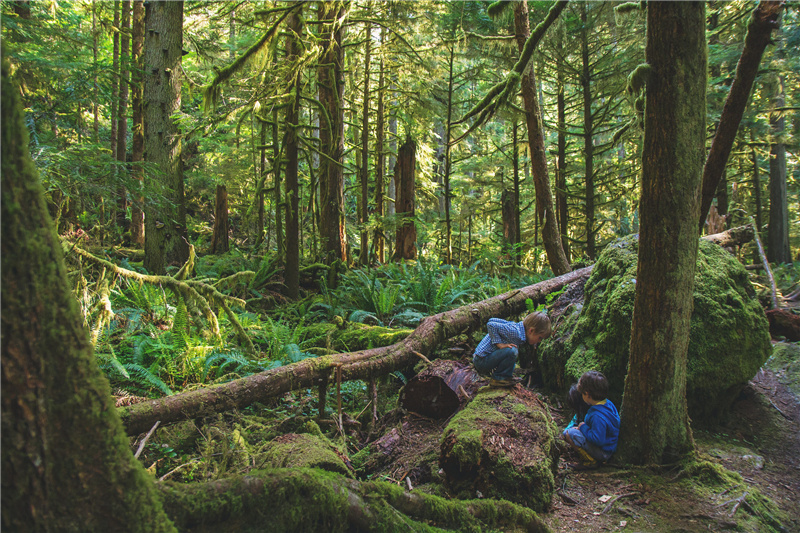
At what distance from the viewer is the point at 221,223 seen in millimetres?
12539

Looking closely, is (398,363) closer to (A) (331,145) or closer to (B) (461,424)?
(B) (461,424)

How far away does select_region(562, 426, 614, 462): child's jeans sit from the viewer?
12.2 ft

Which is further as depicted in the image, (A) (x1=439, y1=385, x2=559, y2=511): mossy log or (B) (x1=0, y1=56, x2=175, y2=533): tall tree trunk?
(A) (x1=439, y1=385, x2=559, y2=511): mossy log

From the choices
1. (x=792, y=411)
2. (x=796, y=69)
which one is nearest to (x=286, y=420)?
(x=792, y=411)

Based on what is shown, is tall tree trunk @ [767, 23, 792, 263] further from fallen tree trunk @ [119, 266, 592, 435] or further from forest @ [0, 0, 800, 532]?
fallen tree trunk @ [119, 266, 592, 435]

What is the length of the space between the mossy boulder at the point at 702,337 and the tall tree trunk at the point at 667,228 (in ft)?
2.78

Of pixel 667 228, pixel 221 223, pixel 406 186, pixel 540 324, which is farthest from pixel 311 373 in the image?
pixel 221 223

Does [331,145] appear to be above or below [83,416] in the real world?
above

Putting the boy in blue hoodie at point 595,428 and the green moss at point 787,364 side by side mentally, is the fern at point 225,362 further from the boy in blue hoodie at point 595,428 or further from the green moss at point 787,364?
the green moss at point 787,364

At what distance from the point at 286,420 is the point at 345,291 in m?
4.64

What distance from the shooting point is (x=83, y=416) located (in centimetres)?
134

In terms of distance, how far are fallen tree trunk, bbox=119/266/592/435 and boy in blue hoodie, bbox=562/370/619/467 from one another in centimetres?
208

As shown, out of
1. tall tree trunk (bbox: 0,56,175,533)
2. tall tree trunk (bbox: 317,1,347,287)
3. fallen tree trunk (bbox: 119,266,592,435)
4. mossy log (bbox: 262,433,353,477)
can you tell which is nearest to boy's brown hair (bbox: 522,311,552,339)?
fallen tree trunk (bbox: 119,266,592,435)

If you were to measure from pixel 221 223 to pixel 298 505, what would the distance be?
12.0 metres
